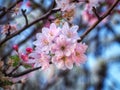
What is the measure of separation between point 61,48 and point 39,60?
0.59ft

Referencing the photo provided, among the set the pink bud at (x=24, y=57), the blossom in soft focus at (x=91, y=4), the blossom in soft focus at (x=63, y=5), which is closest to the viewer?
the pink bud at (x=24, y=57)

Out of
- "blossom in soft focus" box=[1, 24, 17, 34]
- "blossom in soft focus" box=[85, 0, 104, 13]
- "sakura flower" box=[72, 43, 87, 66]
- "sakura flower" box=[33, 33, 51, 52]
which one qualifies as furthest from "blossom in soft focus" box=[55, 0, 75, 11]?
"sakura flower" box=[72, 43, 87, 66]

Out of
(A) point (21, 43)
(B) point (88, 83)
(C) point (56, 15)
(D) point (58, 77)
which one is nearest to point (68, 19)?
(C) point (56, 15)

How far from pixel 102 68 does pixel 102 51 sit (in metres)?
0.31

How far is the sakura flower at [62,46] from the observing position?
2119mm

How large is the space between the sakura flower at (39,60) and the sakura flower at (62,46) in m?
0.07

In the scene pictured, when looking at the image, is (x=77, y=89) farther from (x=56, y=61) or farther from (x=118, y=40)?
(x=56, y=61)

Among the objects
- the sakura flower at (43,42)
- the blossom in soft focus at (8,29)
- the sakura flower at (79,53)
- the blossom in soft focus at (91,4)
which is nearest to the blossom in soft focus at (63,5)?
the blossom in soft focus at (91,4)

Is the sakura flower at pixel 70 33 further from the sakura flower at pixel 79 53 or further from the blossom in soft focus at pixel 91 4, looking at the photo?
the blossom in soft focus at pixel 91 4

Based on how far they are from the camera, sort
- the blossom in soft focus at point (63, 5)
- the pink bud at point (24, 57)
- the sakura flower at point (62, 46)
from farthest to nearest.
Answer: the blossom in soft focus at point (63, 5)
the pink bud at point (24, 57)
the sakura flower at point (62, 46)

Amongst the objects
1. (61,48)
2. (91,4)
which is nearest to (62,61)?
(61,48)

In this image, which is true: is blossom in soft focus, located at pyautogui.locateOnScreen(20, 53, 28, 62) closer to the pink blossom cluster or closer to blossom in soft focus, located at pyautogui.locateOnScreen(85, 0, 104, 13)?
the pink blossom cluster

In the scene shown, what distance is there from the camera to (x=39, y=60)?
2.25 metres

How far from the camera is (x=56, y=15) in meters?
2.71
